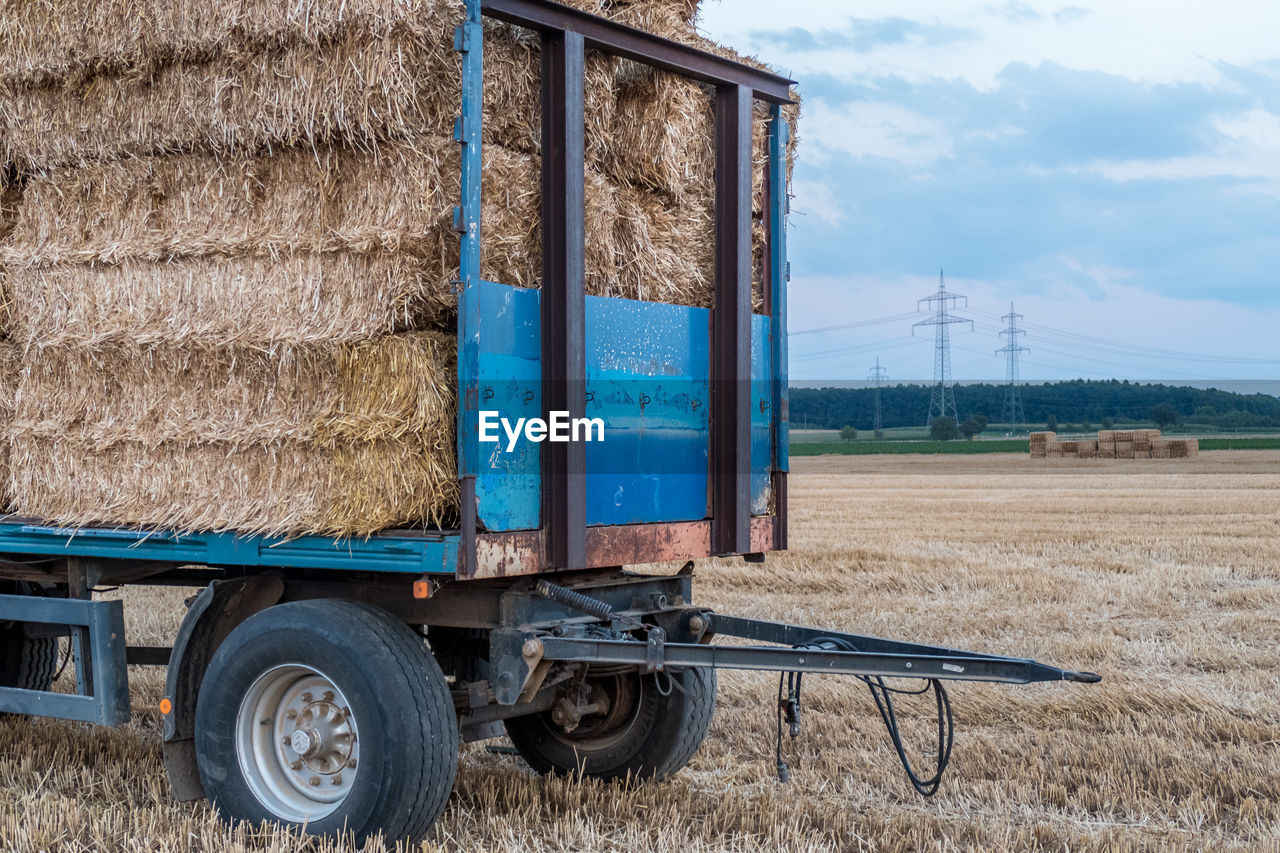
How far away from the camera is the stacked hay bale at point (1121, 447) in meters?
45.6

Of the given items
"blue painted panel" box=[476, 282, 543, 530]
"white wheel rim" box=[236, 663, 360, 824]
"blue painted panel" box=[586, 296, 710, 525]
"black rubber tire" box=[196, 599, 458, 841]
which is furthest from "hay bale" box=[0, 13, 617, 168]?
"white wheel rim" box=[236, 663, 360, 824]

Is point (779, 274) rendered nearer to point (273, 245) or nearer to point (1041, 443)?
point (273, 245)

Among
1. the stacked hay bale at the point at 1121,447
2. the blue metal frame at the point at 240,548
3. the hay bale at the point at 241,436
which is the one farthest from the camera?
the stacked hay bale at the point at 1121,447

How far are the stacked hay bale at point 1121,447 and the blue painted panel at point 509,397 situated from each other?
4405 centimetres

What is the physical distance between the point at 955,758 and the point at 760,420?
201cm

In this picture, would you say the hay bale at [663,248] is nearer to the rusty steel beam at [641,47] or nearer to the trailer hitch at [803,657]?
the rusty steel beam at [641,47]

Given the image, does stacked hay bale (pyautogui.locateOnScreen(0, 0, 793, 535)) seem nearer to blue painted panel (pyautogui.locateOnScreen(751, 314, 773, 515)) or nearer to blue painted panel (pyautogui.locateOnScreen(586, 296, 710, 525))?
blue painted panel (pyautogui.locateOnScreen(586, 296, 710, 525))

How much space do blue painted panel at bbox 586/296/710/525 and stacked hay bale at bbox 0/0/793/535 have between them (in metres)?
0.22

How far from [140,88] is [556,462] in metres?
2.57

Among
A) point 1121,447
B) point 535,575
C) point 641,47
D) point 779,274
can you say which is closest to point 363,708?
point 535,575

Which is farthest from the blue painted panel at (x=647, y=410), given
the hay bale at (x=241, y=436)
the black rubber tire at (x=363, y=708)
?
the black rubber tire at (x=363, y=708)

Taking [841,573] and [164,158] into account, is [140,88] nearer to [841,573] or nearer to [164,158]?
[164,158]

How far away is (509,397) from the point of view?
5.17m

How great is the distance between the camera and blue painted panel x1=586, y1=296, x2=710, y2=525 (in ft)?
18.3
